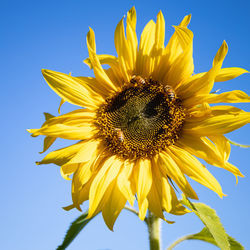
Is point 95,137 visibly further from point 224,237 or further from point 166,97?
point 224,237

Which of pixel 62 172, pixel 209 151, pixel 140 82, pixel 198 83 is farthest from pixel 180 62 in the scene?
pixel 62 172

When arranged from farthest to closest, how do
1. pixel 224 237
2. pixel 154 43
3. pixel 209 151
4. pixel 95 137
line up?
1. pixel 95 137
2. pixel 154 43
3. pixel 209 151
4. pixel 224 237

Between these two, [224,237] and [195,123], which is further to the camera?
[195,123]

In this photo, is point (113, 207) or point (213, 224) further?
point (113, 207)

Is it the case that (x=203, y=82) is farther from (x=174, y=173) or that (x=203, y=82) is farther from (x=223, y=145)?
(x=174, y=173)

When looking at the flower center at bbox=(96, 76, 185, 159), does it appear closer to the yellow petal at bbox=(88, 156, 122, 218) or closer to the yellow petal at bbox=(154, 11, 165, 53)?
the yellow petal at bbox=(88, 156, 122, 218)

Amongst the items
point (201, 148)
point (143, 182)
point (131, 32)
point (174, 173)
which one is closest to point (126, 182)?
point (143, 182)

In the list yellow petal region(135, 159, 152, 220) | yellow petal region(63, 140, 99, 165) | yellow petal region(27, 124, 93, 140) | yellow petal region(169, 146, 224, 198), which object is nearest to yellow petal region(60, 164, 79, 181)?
yellow petal region(63, 140, 99, 165)
